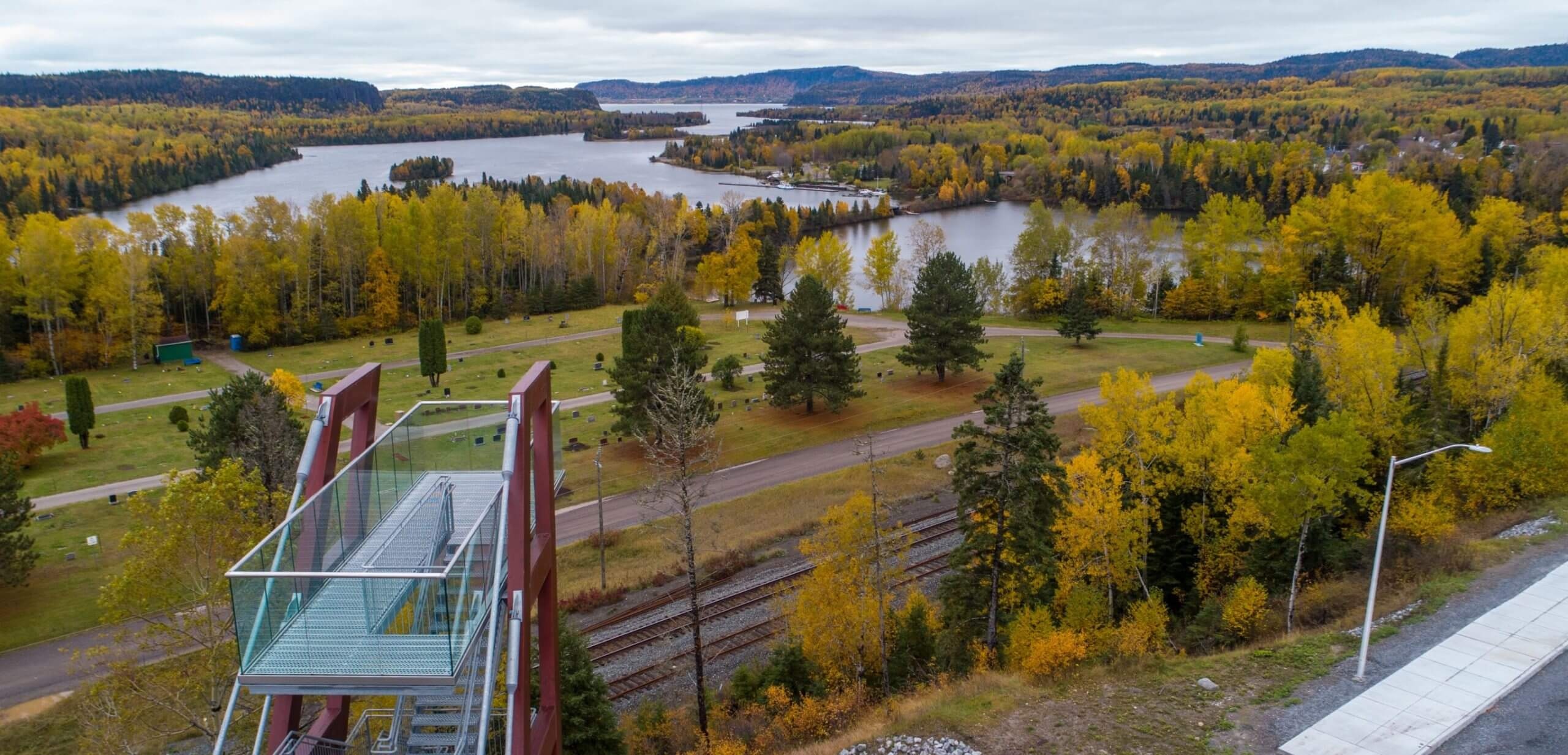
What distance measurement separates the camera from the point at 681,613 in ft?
84.1

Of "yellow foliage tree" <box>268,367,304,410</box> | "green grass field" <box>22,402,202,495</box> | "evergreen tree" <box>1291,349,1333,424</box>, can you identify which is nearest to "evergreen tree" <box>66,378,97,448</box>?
"green grass field" <box>22,402,202,495</box>

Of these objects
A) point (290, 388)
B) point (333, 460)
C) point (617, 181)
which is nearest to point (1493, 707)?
point (333, 460)

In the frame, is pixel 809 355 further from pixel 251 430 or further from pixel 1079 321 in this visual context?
pixel 251 430

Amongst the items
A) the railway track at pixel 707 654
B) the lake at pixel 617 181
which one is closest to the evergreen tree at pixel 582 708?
the railway track at pixel 707 654

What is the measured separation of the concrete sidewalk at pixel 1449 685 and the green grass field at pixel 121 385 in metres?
49.7

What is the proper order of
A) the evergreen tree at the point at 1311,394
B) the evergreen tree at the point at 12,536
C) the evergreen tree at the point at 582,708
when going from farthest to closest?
the evergreen tree at the point at 1311,394 → the evergreen tree at the point at 12,536 → the evergreen tree at the point at 582,708

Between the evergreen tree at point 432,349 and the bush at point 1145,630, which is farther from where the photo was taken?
the evergreen tree at point 432,349

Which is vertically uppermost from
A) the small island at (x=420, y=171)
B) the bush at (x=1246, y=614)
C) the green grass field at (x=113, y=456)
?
the small island at (x=420, y=171)

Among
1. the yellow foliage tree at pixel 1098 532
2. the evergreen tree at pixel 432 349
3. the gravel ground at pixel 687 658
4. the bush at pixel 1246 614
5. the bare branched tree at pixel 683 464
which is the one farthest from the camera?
the evergreen tree at pixel 432 349

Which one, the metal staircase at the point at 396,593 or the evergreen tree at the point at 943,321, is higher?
the metal staircase at the point at 396,593

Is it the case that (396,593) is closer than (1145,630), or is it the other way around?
(396,593)

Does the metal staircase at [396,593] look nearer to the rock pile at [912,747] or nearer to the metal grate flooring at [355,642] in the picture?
the metal grate flooring at [355,642]

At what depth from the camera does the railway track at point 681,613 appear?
24.1 m

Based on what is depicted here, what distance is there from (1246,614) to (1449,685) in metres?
5.75
